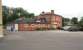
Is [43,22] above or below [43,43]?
above

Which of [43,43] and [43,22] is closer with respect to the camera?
[43,43]

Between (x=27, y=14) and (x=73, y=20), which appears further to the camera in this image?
(x=27, y=14)

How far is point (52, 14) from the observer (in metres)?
96.4

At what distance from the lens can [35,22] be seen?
87812 mm

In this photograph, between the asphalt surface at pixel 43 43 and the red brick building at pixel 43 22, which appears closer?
the asphalt surface at pixel 43 43

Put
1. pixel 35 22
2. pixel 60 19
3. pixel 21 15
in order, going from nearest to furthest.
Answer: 1. pixel 35 22
2. pixel 60 19
3. pixel 21 15

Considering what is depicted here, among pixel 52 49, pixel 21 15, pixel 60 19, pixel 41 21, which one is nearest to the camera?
pixel 52 49

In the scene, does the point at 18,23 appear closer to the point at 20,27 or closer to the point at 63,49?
the point at 20,27

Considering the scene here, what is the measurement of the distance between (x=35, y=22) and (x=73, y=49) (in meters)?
74.8

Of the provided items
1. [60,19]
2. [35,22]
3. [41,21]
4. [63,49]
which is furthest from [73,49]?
[60,19]

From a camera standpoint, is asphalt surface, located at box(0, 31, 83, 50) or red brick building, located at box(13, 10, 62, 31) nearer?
asphalt surface, located at box(0, 31, 83, 50)

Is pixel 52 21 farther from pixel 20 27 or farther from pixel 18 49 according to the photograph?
pixel 18 49

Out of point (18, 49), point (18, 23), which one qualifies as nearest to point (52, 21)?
point (18, 23)

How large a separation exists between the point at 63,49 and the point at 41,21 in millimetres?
81062
